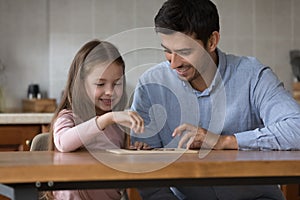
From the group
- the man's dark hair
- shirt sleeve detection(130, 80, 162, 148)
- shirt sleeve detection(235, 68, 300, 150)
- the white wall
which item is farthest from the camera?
the white wall

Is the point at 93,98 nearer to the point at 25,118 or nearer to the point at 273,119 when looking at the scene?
the point at 273,119

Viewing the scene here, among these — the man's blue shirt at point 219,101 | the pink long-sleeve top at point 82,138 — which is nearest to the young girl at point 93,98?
the pink long-sleeve top at point 82,138

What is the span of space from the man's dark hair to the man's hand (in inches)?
12.5

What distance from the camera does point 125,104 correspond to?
1.94 metres

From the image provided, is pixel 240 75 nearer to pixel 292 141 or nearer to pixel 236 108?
pixel 236 108

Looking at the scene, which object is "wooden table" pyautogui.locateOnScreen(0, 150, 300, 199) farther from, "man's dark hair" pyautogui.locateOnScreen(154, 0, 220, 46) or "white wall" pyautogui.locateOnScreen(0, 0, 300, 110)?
"white wall" pyautogui.locateOnScreen(0, 0, 300, 110)

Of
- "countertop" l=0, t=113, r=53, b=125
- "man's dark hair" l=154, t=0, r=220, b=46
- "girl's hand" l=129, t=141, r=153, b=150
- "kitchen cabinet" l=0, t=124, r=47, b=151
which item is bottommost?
"kitchen cabinet" l=0, t=124, r=47, b=151

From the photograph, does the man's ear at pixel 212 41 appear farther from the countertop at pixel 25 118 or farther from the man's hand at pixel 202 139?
the countertop at pixel 25 118

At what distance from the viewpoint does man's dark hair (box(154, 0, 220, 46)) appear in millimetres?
1926

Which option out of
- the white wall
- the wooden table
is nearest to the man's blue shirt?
the wooden table

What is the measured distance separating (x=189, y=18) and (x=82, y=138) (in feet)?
1.63

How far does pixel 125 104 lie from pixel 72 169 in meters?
0.60

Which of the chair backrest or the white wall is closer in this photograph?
the chair backrest

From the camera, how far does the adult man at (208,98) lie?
5.98 feet
